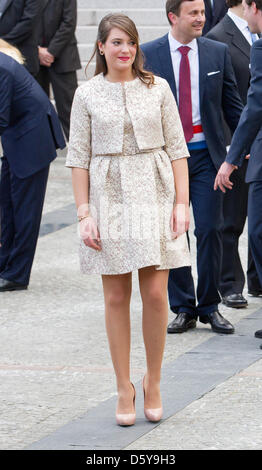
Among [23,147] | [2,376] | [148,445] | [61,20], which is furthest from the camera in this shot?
[61,20]

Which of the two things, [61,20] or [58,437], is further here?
[61,20]

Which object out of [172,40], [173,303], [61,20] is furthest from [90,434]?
[61,20]

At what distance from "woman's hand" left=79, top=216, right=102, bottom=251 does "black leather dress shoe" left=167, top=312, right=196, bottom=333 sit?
1.75 metres

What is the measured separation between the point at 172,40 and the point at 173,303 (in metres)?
1.52

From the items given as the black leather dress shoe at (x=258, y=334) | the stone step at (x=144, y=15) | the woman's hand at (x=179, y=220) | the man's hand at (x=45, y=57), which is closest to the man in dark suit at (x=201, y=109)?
the black leather dress shoe at (x=258, y=334)

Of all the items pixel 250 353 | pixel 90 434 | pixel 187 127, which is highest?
pixel 187 127

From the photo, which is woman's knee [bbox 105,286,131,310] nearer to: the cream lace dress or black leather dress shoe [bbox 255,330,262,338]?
the cream lace dress

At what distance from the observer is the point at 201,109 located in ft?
20.8

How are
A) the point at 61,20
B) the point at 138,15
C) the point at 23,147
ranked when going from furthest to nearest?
the point at 138,15 < the point at 61,20 < the point at 23,147

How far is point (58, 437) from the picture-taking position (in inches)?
185

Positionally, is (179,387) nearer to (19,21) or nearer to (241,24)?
(241,24)

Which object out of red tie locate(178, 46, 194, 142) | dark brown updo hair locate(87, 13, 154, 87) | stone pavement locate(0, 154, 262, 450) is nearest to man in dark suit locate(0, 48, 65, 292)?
stone pavement locate(0, 154, 262, 450)

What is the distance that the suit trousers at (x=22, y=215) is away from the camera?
766cm

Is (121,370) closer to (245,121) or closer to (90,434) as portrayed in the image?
(90,434)
